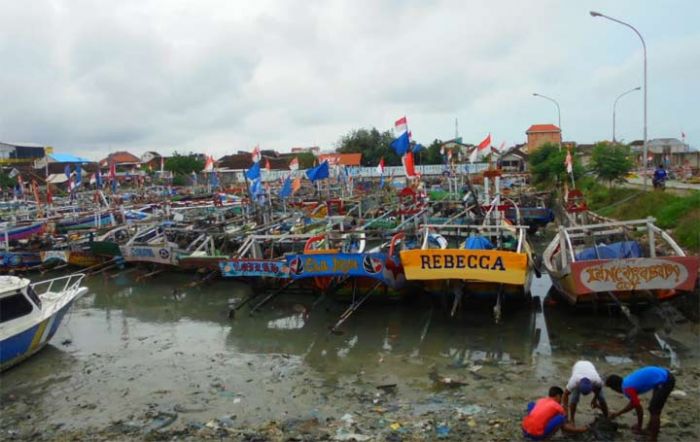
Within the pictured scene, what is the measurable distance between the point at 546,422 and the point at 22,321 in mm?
9807

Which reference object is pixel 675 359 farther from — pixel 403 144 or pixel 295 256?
pixel 403 144

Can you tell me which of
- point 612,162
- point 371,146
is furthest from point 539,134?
point 612,162

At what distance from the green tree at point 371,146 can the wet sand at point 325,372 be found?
61.9 m

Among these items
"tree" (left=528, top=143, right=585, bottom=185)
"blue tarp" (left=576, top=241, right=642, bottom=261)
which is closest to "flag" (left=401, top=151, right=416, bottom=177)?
"blue tarp" (left=576, top=241, right=642, bottom=261)

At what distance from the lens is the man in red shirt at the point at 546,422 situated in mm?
6371

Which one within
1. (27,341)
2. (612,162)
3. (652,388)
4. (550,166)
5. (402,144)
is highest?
(402,144)

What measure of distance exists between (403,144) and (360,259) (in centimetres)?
508

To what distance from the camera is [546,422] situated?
637 cm

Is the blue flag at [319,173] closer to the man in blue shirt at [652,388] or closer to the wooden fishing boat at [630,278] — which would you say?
the wooden fishing boat at [630,278]

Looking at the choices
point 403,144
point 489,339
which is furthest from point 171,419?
point 403,144

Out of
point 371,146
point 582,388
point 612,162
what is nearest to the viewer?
point 582,388

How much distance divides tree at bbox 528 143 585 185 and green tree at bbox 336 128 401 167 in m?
29.4

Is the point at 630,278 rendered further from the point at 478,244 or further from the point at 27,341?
the point at 27,341

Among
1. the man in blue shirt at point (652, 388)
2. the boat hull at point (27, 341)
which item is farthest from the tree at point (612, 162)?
the boat hull at point (27, 341)
